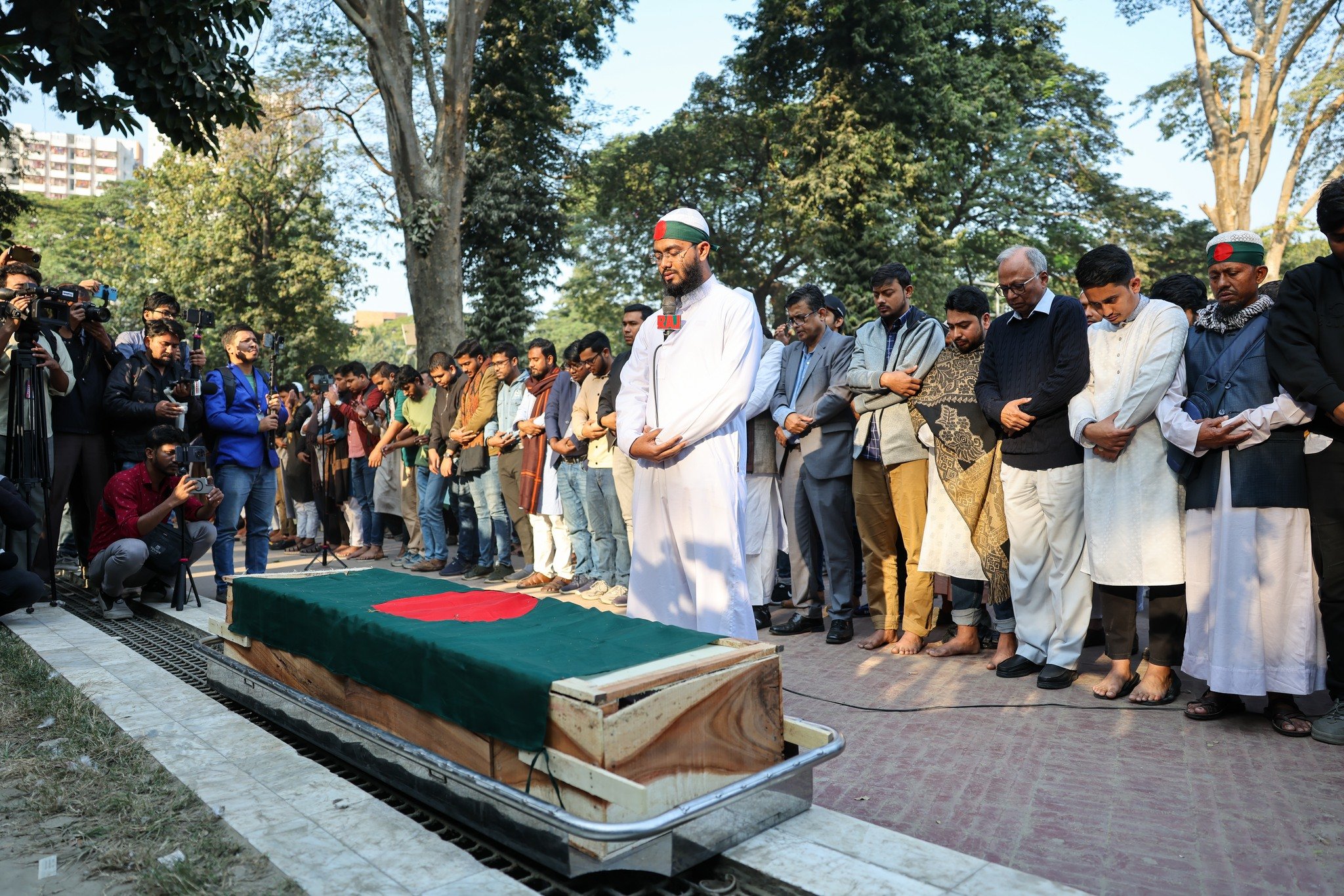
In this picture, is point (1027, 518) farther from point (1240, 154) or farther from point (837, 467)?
point (1240, 154)

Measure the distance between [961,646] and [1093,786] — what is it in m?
2.23

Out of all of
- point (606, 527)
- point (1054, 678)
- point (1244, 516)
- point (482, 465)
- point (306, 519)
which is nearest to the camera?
point (1244, 516)

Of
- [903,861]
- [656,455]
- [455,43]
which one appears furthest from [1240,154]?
[903,861]

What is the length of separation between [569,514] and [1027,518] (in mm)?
4435

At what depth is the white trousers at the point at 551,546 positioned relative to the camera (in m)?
8.89

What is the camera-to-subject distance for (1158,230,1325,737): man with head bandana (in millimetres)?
4301

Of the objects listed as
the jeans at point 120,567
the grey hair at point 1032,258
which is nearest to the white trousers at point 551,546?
the jeans at point 120,567

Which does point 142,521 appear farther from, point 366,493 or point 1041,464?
point 1041,464

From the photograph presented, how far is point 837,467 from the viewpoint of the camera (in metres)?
6.61

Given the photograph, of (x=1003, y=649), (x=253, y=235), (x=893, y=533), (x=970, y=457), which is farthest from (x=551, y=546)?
(x=253, y=235)

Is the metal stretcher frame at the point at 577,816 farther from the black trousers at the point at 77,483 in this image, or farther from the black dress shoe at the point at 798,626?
the black trousers at the point at 77,483

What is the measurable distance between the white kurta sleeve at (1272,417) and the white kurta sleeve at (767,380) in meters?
3.36

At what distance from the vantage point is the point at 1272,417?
432cm

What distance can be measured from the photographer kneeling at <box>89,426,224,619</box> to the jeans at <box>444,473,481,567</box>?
2980 millimetres
